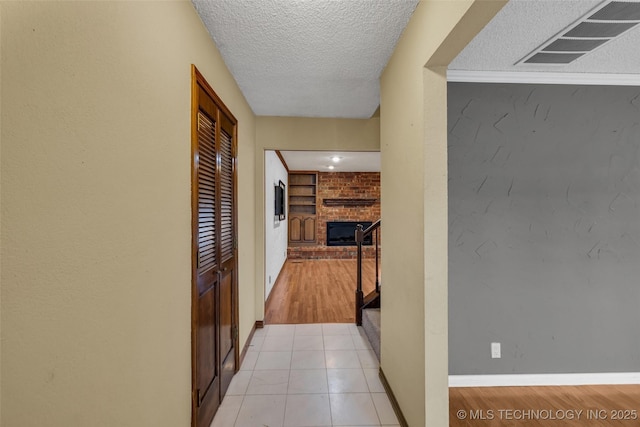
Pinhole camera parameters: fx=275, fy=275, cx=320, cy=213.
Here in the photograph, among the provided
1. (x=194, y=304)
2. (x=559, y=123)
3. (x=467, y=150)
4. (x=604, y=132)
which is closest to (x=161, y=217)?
(x=194, y=304)

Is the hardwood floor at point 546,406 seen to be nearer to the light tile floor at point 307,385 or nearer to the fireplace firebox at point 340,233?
the light tile floor at point 307,385

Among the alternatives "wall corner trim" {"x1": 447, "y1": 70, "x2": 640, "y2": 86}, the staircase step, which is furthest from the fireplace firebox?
"wall corner trim" {"x1": 447, "y1": 70, "x2": 640, "y2": 86}

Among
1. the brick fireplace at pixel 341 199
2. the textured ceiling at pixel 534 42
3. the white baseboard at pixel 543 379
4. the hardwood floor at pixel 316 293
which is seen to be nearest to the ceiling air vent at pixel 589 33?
the textured ceiling at pixel 534 42

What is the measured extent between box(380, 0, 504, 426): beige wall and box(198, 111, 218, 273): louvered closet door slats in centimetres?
118

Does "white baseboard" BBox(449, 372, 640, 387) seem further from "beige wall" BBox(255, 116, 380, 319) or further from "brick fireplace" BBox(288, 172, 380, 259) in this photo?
"brick fireplace" BBox(288, 172, 380, 259)

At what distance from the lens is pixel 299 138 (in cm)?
313

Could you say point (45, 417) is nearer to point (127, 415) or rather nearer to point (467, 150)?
point (127, 415)

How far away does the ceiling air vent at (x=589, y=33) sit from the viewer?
1402 millimetres

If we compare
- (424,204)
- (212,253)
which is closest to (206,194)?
(212,253)

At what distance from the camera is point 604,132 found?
2072 millimetres

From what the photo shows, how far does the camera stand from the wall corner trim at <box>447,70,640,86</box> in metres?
2.03

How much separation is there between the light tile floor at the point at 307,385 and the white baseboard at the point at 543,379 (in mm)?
650

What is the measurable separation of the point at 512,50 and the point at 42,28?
90.2 inches

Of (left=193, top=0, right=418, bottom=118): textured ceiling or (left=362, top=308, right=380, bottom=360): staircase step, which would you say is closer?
(left=193, top=0, right=418, bottom=118): textured ceiling
